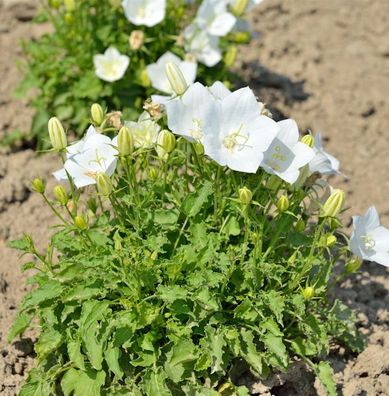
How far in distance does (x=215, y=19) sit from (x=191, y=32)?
0.16m

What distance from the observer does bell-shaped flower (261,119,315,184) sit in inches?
108

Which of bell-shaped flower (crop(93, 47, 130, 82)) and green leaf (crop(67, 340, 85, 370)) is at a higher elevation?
bell-shaped flower (crop(93, 47, 130, 82))

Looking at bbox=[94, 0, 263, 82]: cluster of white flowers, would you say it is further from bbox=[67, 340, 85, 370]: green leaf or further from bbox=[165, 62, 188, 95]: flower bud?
bbox=[67, 340, 85, 370]: green leaf

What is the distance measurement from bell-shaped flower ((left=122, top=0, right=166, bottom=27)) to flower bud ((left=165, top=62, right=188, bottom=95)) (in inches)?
60.5

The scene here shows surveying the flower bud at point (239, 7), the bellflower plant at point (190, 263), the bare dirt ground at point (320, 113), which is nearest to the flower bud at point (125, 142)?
the bellflower plant at point (190, 263)

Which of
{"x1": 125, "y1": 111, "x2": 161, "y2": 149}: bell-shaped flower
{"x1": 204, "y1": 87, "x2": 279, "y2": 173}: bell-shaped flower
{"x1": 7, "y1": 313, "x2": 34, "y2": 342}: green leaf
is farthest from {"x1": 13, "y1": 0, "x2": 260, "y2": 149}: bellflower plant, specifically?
{"x1": 7, "y1": 313, "x2": 34, "y2": 342}: green leaf

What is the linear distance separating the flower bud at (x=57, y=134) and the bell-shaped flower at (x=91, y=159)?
0.08 meters

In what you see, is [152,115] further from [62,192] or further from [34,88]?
[34,88]

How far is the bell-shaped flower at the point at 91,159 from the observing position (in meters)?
2.85

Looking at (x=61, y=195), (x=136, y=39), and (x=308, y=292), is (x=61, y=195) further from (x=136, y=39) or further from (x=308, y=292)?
(x=136, y=39)

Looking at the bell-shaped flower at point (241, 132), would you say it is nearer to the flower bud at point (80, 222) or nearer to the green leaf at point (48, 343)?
the flower bud at point (80, 222)

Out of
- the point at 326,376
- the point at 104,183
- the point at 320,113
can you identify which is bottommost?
the point at 320,113

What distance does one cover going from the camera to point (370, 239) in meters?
2.98

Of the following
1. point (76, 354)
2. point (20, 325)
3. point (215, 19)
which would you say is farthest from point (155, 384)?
point (215, 19)
